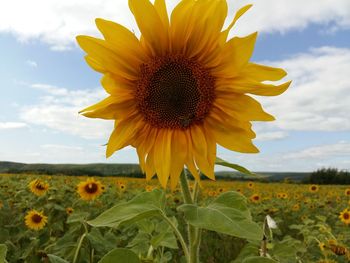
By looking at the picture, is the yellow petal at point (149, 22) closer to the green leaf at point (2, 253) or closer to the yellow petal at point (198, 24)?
the yellow petal at point (198, 24)

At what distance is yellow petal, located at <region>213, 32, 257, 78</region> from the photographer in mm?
1814

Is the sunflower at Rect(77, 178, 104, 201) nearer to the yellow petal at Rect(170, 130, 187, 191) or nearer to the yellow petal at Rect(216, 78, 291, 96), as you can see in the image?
the yellow petal at Rect(170, 130, 187, 191)

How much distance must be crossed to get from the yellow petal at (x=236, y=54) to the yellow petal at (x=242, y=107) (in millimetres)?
102

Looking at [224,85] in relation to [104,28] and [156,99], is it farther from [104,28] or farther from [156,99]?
[104,28]

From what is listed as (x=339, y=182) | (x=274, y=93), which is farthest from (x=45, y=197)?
→ (x=339, y=182)

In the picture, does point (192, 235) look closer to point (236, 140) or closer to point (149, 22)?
point (236, 140)

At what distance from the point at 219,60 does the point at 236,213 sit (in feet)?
2.26

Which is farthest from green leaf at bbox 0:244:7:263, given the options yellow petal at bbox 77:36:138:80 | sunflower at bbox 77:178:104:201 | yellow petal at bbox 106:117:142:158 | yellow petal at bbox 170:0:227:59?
sunflower at bbox 77:178:104:201

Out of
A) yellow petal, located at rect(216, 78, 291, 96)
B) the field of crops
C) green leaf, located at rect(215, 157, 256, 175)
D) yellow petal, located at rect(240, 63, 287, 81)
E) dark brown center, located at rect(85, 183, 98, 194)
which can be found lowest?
the field of crops

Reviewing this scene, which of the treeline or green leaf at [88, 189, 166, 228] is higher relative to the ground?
the treeline

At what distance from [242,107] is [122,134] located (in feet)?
1.82

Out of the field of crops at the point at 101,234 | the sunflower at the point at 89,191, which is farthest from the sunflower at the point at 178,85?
the sunflower at the point at 89,191

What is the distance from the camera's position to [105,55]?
1939mm

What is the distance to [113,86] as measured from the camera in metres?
2.00
